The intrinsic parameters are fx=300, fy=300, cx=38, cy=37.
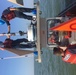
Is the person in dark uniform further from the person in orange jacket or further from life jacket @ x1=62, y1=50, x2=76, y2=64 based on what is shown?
life jacket @ x1=62, y1=50, x2=76, y2=64

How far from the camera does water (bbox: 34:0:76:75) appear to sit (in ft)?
22.2

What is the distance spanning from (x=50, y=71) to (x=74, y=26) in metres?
4.94

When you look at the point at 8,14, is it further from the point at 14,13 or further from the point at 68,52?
the point at 68,52

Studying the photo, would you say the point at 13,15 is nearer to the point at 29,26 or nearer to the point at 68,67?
the point at 29,26

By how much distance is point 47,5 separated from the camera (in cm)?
902

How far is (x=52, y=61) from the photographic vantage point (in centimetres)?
825

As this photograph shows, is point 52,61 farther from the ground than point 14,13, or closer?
closer

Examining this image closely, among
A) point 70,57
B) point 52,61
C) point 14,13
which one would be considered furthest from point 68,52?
point 52,61

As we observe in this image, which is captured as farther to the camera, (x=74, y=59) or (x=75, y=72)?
(x=75, y=72)

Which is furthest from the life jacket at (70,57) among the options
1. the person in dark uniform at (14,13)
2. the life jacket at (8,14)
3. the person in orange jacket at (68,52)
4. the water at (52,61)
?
the water at (52,61)

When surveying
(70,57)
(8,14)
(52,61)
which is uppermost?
(8,14)

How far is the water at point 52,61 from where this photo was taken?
677cm

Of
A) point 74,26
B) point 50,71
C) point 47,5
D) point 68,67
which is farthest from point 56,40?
point 47,5

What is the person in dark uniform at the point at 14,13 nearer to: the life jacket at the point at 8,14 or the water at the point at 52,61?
the life jacket at the point at 8,14
